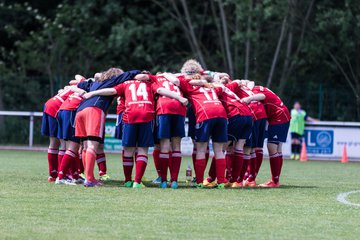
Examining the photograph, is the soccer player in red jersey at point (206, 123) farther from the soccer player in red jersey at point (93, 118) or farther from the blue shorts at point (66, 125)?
the blue shorts at point (66, 125)

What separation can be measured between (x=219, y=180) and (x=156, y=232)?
513 centimetres

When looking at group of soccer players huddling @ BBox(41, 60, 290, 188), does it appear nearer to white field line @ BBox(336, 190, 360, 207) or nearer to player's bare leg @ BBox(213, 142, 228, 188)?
player's bare leg @ BBox(213, 142, 228, 188)

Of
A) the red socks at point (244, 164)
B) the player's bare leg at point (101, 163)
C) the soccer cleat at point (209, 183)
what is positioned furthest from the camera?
the player's bare leg at point (101, 163)

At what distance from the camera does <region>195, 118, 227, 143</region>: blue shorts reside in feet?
46.7

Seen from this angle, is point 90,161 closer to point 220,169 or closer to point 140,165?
point 140,165

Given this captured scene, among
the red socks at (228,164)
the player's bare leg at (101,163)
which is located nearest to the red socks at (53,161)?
the player's bare leg at (101,163)

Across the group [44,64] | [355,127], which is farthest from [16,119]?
[355,127]

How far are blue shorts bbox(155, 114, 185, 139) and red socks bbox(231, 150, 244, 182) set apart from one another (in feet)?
3.63

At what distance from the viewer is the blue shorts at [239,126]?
583 inches

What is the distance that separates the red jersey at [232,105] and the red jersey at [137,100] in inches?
46.3

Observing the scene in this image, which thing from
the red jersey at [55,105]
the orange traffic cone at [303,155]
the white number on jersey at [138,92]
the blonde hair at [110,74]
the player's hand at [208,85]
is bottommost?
the orange traffic cone at [303,155]

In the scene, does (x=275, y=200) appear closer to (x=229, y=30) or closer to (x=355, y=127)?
(x=355, y=127)

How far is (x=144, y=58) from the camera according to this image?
36.8 m

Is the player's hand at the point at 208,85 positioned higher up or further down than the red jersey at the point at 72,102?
higher up
